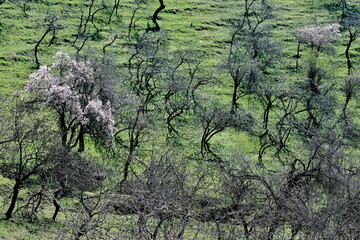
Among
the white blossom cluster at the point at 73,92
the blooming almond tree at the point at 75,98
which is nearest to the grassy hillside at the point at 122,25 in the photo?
the white blossom cluster at the point at 73,92

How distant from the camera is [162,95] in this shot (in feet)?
238

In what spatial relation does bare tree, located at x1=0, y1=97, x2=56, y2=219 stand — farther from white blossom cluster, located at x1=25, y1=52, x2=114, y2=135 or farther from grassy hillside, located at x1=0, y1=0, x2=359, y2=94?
grassy hillside, located at x1=0, y1=0, x2=359, y2=94

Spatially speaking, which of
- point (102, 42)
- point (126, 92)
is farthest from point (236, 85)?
point (102, 42)

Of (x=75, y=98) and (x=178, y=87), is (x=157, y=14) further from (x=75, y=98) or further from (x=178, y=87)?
(x=75, y=98)

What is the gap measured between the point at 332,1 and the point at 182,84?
4570cm

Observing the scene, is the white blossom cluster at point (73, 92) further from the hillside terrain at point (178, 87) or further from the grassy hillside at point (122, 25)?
the grassy hillside at point (122, 25)

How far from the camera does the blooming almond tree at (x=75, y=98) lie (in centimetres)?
5378

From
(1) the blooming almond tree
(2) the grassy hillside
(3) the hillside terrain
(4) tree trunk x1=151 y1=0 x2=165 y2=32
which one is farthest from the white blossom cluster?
(4) tree trunk x1=151 y1=0 x2=165 y2=32

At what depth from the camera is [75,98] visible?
54.0 meters

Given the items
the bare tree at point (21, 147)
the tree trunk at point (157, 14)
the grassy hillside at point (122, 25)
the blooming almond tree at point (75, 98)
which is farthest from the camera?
the tree trunk at point (157, 14)

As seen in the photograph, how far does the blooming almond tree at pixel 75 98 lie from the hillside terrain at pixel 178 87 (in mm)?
138

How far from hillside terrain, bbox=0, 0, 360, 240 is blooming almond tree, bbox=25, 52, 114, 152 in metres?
0.14

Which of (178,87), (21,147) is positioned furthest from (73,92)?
(178,87)

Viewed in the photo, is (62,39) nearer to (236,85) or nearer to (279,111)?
(236,85)
